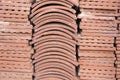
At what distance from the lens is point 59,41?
572 cm

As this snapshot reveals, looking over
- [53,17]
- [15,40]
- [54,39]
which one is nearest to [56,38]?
[54,39]

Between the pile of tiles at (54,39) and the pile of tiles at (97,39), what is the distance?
6.7 inches

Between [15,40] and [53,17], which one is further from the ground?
[53,17]

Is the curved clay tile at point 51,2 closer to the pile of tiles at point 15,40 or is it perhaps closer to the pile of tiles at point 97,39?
the pile of tiles at point 15,40

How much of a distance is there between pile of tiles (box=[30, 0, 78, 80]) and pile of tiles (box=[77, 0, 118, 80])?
→ 171 millimetres

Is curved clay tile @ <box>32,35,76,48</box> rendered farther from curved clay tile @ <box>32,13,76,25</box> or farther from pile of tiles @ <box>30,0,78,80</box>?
curved clay tile @ <box>32,13,76,25</box>

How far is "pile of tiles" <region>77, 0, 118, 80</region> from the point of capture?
5.66 m

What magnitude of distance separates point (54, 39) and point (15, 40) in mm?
725

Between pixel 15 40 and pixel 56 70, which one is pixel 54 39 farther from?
pixel 15 40

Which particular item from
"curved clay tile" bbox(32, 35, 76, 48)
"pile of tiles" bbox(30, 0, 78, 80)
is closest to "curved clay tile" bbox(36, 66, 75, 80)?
"pile of tiles" bbox(30, 0, 78, 80)

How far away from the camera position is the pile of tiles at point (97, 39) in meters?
5.66

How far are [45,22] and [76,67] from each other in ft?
3.54

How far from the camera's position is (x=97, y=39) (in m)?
5.71

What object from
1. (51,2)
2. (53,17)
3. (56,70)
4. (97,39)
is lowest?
(56,70)
